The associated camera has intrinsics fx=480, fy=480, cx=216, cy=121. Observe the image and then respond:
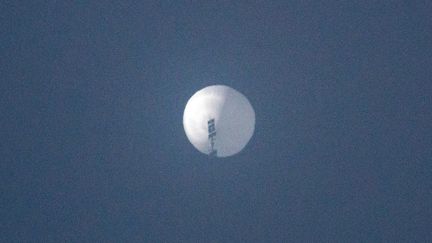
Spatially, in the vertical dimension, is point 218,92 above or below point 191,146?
above

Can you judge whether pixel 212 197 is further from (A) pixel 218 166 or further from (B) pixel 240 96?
(B) pixel 240 96

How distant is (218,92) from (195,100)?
594 mm

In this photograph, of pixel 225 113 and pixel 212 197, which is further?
pixel 212 197

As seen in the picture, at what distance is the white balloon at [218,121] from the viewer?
11.2 meters

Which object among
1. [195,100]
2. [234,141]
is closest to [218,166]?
[234,141]

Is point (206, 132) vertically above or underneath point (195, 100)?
underneath

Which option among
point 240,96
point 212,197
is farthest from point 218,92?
point 212,197

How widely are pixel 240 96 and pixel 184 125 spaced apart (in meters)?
1.54

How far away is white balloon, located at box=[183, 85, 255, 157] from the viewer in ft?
36.6

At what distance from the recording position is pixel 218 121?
36.6ft

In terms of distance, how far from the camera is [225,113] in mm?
11188

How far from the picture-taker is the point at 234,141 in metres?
11.4

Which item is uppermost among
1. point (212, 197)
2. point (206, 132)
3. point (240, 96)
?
point (240, 96)

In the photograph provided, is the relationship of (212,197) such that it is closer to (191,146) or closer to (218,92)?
(191,146)
